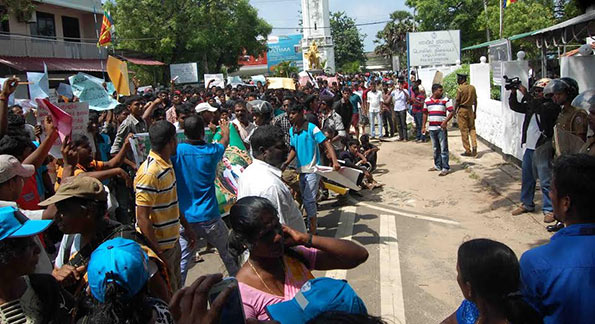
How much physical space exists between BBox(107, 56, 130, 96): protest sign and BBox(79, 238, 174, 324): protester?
25.4 ft

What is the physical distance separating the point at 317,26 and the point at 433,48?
43.2m

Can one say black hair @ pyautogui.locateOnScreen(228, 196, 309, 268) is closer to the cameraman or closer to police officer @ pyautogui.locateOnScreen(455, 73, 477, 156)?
the cameraman

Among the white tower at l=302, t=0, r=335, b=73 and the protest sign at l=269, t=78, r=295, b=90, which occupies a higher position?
the white tower at l=302, t=0, r=335, b=73

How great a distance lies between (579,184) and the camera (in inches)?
89.7

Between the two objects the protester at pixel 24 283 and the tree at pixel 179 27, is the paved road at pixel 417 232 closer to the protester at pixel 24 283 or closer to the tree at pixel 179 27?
the protester at pixel 24 283

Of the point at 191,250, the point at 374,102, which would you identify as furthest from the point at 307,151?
the point at 374,102

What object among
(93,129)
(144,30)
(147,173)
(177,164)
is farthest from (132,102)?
(144,30)

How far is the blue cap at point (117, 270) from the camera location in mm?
1856

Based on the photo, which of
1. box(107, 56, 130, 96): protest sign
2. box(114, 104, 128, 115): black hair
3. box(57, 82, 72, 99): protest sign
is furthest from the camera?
box(57, 82, 72, 99): protest sign

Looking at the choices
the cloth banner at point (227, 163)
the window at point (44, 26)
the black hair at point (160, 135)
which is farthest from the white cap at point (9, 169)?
the window at point (44, 26)

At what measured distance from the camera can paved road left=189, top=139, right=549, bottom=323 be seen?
4781 mm

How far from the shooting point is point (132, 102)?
6977 mm

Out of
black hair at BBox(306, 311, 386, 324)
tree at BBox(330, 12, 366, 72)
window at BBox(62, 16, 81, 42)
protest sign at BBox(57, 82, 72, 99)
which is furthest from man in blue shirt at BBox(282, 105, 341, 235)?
tree at BBox(330, 12, 366, 72)

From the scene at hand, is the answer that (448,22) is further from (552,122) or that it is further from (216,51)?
(552,122)
